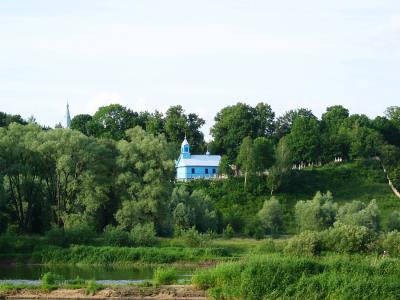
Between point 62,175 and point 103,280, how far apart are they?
23.0 meters

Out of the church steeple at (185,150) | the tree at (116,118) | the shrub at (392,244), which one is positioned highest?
the tree at (116,118)

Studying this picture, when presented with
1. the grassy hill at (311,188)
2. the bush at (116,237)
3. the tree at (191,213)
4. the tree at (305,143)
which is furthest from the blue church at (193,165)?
the bush at (116,237)

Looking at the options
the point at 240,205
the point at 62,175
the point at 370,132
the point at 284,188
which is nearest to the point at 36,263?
the point at 62,175

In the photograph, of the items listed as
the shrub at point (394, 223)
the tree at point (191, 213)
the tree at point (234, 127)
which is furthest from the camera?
the tree at point (234, 127)

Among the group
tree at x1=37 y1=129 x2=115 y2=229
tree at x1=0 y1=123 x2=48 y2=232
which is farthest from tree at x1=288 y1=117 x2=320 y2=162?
tree at x1=0 y1=123 x2=48 y2=232

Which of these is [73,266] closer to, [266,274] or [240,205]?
[266,274]

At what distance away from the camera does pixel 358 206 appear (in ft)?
244

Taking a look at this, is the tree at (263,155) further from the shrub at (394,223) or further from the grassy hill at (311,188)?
the shrub at (394,223)

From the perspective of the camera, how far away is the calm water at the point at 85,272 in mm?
41181

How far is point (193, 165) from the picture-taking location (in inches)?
Result: 4491

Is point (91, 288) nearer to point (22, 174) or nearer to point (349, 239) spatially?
point (349, 239)

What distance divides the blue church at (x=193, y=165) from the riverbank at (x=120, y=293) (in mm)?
79650

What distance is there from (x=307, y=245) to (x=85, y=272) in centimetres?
1240

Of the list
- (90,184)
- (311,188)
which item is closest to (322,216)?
(90,184)
